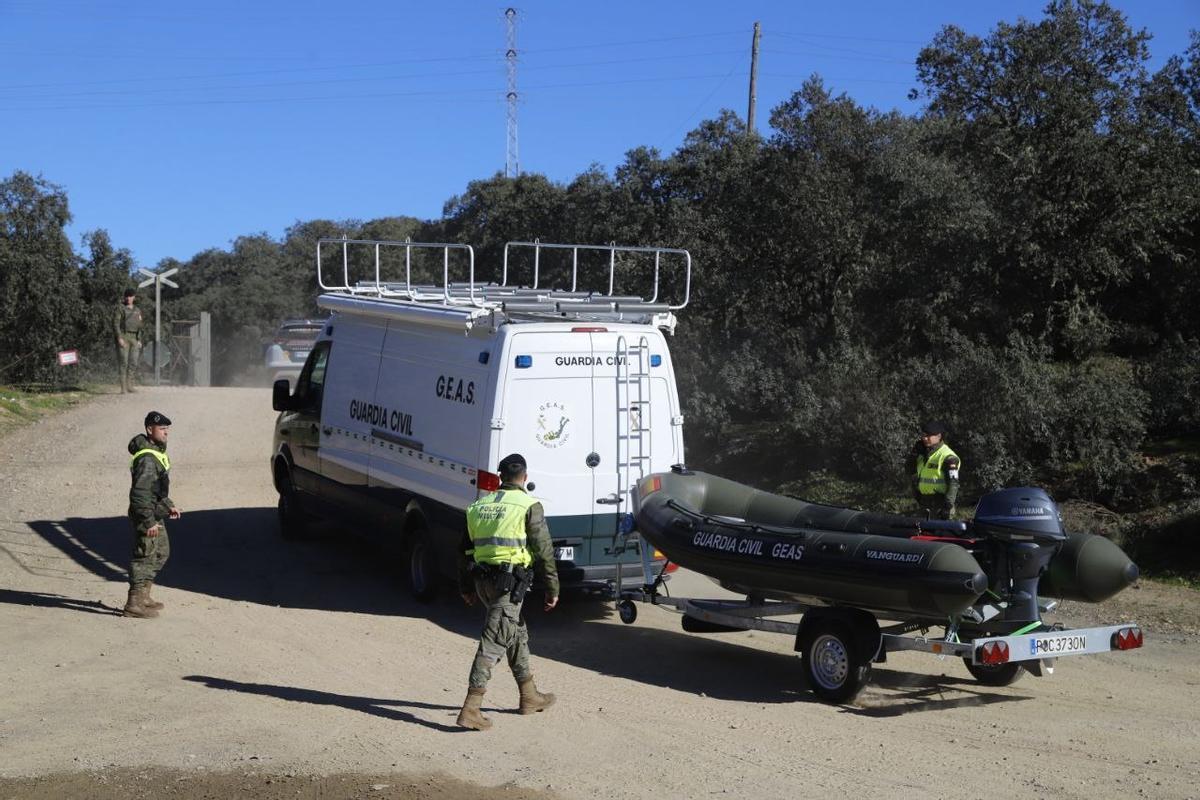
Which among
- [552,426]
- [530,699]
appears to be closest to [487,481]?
[552,426]

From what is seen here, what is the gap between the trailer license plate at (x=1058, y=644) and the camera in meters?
8.04

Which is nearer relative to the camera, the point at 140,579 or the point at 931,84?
the point at 140,579

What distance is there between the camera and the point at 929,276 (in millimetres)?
18250

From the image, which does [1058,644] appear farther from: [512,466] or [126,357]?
[126,357]

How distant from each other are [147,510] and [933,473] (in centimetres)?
698

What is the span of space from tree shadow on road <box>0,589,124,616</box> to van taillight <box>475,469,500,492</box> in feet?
11.5

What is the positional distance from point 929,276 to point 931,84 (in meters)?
2.95

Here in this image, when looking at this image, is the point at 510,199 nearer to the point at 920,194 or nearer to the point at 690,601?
the point at 920,194

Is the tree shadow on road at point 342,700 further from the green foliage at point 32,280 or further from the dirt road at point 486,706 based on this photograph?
the green foliage at point 32,280

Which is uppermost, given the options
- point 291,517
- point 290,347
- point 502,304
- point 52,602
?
point 502,304

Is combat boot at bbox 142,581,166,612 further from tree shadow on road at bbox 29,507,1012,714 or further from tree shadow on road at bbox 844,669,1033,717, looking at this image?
tree shadow on road at bbox 844,669,1033,717

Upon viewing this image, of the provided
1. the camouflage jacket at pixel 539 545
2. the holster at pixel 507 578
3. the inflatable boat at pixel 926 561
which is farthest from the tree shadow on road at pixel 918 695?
the holster at pixel 507 578

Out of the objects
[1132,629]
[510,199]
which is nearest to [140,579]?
[1132,629]

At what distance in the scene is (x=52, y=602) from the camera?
1150cm
